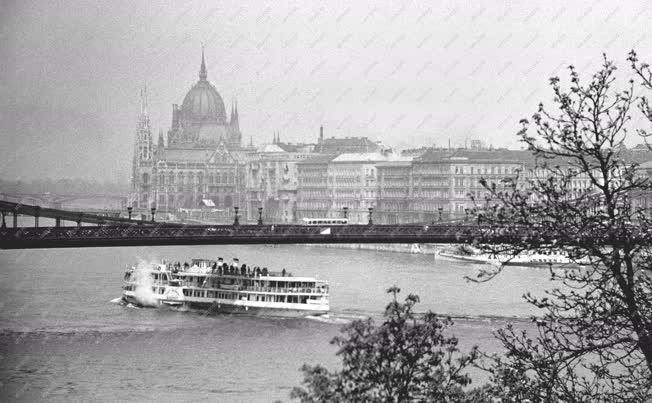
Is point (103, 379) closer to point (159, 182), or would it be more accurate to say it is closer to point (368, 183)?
point (368, 183)

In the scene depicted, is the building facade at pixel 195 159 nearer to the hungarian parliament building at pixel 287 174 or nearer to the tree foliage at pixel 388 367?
the hungarian parliament building at pixel 287 174

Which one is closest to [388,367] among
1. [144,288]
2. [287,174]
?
[144,288]

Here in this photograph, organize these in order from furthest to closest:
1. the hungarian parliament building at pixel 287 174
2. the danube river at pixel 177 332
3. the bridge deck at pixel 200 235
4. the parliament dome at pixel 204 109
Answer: the parliament dome at pixel 204 109 < the hungarian parliament building at pixel 287 174 < the bridge deck at pixel 200 235 < the danube river at pixel 177 332

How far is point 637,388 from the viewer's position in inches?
211

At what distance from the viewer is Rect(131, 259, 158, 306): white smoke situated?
23.0 metres

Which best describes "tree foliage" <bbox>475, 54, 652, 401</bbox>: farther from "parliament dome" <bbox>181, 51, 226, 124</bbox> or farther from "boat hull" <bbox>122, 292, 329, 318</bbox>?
"parliament dome" <bbox>181, 51, 226, 124</bbox>

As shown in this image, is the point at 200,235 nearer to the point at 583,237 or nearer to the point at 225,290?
the point at 225,290

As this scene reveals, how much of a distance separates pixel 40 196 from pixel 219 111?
49.8 m

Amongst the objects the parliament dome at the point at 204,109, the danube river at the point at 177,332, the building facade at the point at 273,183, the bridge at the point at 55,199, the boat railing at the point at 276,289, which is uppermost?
the parliament dome at the point at 204,109

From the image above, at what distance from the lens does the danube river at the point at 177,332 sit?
13.3m

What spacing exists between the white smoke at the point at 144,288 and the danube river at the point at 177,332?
597 millimetres

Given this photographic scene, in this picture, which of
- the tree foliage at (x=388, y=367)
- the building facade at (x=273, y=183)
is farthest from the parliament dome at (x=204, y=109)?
the tree foliage at (x=388, y=367)

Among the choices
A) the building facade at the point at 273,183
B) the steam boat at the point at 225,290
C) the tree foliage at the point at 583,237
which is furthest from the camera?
the building facade at the point at 273,183

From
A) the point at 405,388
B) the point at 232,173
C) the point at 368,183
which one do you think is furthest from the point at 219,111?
the point at 405,388
